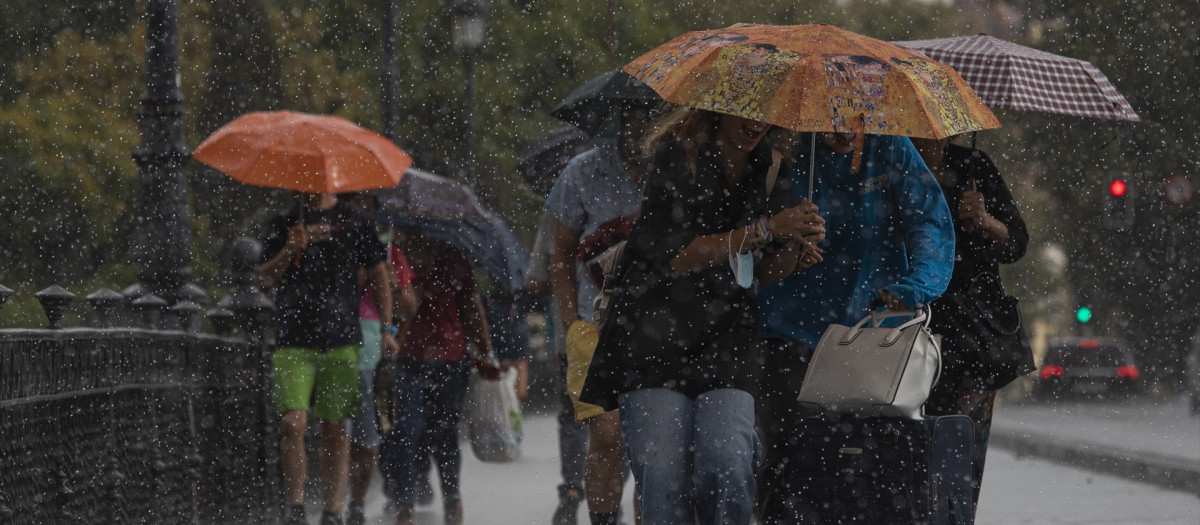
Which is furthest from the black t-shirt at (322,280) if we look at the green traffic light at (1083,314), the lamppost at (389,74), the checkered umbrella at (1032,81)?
the green traffic light at (1083,314)

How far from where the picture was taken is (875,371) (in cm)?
523

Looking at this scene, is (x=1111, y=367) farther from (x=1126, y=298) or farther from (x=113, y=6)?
(x=113, y=6)

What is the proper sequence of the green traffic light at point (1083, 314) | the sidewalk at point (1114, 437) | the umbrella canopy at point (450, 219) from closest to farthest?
1. the umbrella canopy at point (450, 219)
2. the sidewalk at point (1114, 437)
3. the green traffic light at point (1083, 314)

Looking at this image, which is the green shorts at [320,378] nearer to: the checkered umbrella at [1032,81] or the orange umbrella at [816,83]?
the checkered umbrella at [1032,81]

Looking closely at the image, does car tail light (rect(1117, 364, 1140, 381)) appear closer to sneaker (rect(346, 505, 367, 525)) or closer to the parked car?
the parked car

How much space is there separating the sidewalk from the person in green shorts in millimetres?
6283

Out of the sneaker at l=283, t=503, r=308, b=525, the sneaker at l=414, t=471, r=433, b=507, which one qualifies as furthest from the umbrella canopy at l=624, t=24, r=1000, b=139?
the sneaker at l=414, t=471, r=433, b=507

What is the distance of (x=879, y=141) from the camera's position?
581 centimetres

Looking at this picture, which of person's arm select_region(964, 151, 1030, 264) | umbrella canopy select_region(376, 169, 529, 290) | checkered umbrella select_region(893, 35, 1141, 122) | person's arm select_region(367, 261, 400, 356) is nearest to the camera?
person's arm select_region(964, 151, 1030, 264)

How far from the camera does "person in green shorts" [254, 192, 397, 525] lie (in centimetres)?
881

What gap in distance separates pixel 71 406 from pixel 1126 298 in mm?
30670

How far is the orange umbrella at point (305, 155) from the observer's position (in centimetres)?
910

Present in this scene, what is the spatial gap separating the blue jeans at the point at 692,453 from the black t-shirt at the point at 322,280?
3891 millimetres

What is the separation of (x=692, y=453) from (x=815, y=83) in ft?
3.85
